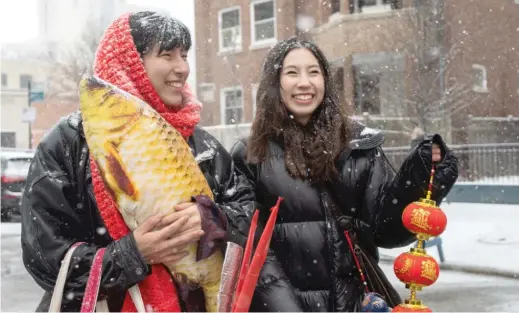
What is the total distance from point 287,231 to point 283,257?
0.35ft

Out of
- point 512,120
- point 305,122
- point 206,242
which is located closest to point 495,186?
point 512,120

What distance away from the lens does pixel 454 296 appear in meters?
6.54

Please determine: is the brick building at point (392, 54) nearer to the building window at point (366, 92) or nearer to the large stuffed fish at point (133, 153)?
the building window at point (366, 92)

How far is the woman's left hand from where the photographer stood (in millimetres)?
2143

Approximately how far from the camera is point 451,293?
6.68 metres

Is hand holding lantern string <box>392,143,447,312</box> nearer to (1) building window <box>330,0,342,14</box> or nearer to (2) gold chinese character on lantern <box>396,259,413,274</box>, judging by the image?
(2) gold chinese character on lantern <box>396,259,413,274</box>

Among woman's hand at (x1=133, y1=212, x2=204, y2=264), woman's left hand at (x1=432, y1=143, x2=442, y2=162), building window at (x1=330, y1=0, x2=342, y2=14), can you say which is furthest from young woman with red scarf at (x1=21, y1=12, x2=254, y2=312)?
building window at (x1=330, y1=0, x2=342, y2=14)

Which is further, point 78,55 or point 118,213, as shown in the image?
point 78,55

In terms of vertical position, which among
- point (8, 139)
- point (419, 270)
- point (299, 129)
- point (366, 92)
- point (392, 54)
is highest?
point (392, 54)

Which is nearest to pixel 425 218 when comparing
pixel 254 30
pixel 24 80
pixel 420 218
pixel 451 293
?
pixel 420 218

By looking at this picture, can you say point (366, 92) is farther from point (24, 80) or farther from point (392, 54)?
point (24, 80)

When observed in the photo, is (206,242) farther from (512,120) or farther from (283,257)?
(512,120)

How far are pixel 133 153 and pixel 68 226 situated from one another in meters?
0.34

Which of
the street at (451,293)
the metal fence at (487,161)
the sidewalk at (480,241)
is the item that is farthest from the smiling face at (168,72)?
the metal fence at (487,161)
